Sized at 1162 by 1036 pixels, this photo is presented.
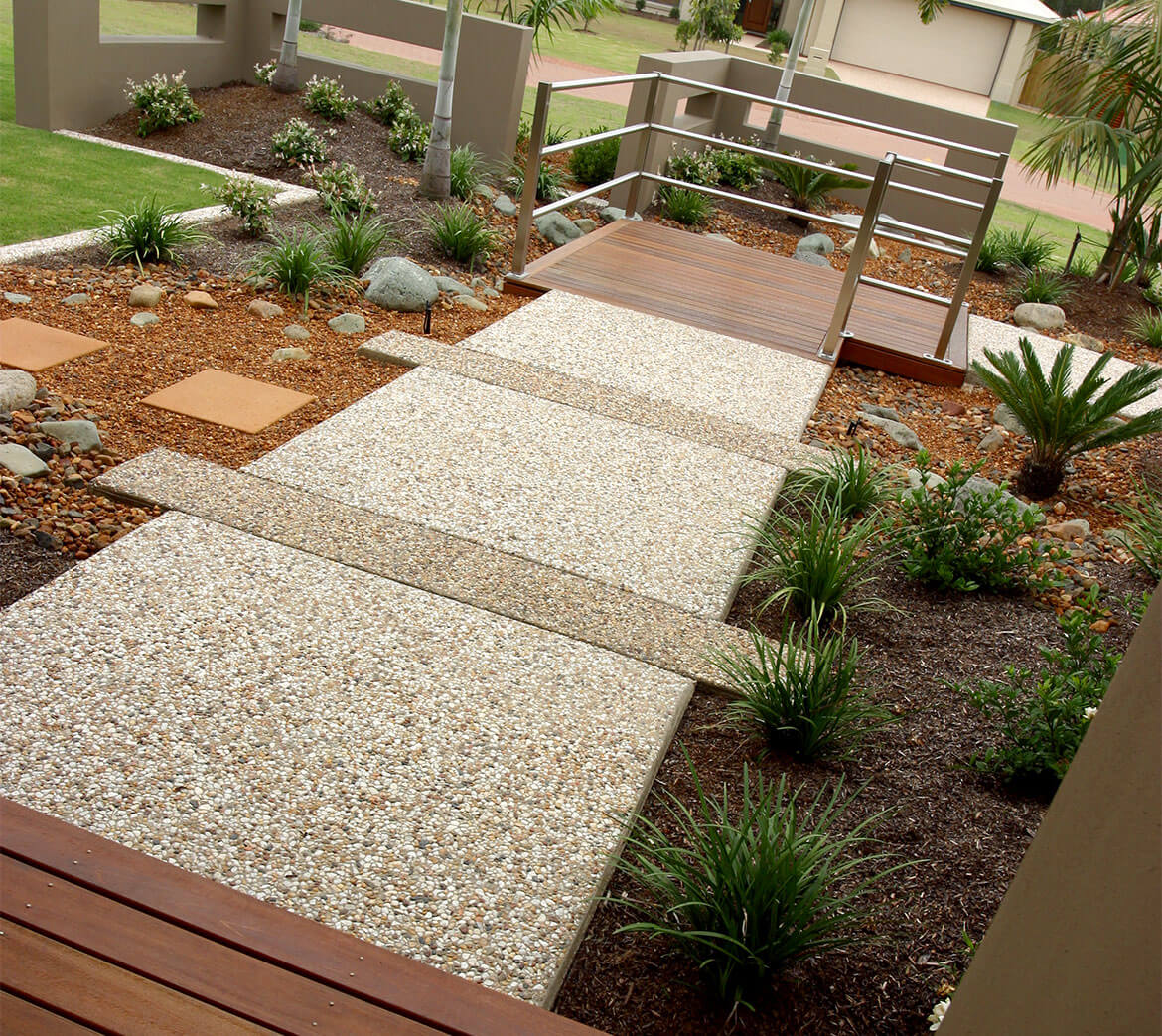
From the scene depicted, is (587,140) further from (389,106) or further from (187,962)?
(187,962)

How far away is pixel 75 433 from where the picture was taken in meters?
3.96

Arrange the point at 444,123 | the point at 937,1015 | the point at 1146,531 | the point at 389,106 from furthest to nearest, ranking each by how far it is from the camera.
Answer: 1. the point at 389,106
2. the point at 444,123
3. the point at 1146,531
4. the point at 937,1015

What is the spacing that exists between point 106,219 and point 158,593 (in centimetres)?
402

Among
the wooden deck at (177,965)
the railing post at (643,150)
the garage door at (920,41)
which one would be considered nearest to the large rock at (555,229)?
the railing post at (643,150)

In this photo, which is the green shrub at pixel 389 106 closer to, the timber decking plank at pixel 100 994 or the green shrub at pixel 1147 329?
the green shrub at pixel 1147 329

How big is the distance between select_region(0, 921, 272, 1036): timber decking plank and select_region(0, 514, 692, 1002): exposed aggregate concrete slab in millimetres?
457

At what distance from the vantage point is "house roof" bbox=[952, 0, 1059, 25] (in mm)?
34625

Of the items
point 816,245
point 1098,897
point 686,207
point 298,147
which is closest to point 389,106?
point 298,147

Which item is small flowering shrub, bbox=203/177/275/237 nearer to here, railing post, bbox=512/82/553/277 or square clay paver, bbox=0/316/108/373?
railing post, bbox=512/82/553/277

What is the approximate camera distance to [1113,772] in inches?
49.5

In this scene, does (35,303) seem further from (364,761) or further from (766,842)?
(766,842)

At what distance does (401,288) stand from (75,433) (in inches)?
96.9

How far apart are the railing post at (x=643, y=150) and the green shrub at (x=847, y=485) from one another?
4566mm

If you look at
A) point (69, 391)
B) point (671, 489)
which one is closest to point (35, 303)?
point (69, 391)
